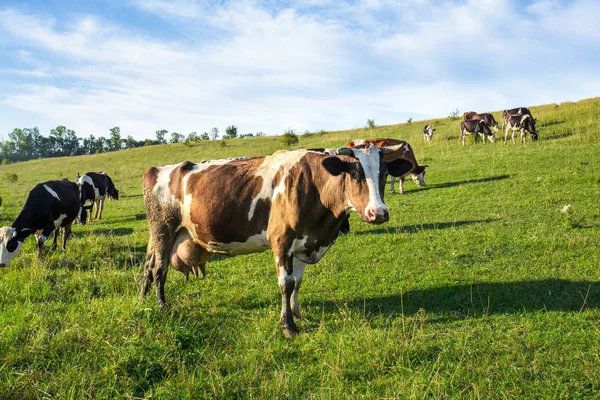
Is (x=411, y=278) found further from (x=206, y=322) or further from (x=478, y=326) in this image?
(x=206, y=322)

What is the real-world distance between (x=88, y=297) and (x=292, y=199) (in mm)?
3640

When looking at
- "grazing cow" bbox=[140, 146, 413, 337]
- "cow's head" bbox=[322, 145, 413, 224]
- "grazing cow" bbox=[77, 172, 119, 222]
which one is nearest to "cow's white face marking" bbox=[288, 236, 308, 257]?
"grazing cow" bbox=[140, 146, 413, 337]

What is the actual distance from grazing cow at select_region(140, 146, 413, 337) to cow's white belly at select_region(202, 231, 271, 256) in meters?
0.01

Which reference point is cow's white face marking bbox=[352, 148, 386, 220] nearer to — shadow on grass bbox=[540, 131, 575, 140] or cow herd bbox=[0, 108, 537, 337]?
cow herd bbox=[0, 108, 537, 337]

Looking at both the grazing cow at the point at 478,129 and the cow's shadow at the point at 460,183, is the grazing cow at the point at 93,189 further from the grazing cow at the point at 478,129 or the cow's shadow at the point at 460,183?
the grazing cow at the point at 478,129

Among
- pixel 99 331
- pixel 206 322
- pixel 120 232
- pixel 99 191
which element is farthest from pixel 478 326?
pixel 99 191

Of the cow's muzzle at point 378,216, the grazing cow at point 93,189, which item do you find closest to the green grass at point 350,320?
the cow's muzzle at point 378,216

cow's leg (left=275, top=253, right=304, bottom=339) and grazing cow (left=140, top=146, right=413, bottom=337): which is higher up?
grazing cow (left=140, top=146, right=413, bottom=337)

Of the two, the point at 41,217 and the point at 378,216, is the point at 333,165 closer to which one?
the point at 378,216

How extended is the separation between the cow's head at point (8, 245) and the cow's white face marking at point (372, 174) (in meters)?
7.61

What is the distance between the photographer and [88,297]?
267 inches

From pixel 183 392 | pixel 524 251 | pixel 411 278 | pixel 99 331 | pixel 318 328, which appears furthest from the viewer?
pixel 524 251

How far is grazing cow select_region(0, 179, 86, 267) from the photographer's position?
916cm

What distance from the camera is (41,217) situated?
10.5 meters
